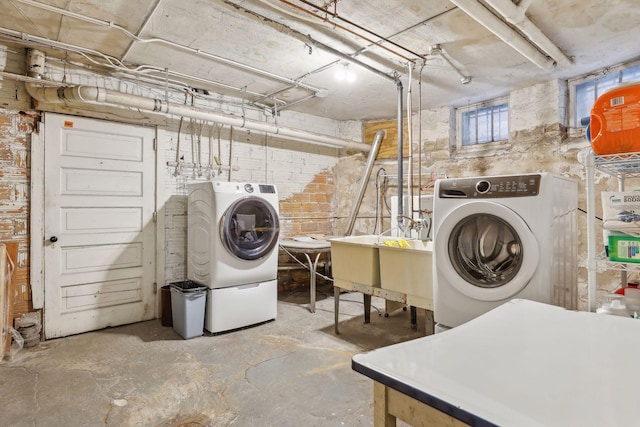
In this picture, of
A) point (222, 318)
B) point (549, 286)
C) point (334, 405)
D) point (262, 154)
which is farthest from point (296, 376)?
point (262, 154)

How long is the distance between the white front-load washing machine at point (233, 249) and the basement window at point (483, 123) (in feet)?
8.49

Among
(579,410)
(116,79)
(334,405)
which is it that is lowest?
(334,405)

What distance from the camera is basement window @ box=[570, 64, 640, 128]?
10.0ft

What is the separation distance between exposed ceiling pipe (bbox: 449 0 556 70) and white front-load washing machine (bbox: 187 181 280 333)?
7.29 ft

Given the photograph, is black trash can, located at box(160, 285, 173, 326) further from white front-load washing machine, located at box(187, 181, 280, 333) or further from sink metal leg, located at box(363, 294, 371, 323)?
sink metal leg, located at box(363, 294, 371, 323)

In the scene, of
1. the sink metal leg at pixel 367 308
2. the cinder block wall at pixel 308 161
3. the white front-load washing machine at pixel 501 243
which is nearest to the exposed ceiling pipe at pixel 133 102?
the cinder block wall at pixel 308 161

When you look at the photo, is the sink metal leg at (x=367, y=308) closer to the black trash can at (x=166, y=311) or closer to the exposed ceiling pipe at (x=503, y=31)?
the black trash can at (x=166, y=311)

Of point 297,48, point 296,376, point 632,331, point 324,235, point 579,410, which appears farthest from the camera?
point 324,235

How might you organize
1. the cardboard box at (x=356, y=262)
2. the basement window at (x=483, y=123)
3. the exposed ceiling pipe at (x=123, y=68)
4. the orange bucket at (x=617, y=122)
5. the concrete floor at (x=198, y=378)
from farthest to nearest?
the basement window at (x=483, y=123) < the cardboard box at (x=356, y=262) < the exposed ceiling pipe at (x=123, y=68) < the concrete floor at (x=198, y=378) < the orange bucket at (x=617, y=122)

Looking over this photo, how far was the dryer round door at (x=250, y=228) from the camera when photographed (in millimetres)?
3120

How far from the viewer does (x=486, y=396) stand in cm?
69

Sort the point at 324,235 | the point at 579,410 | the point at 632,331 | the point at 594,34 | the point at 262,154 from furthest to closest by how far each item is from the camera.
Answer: the point at 324,235
the point at 262,154
the point at 594,34
the point at 632,331
the point at 579,410

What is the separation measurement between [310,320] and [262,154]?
2.11 m

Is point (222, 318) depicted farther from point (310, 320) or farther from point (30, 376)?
point (30, 376)
